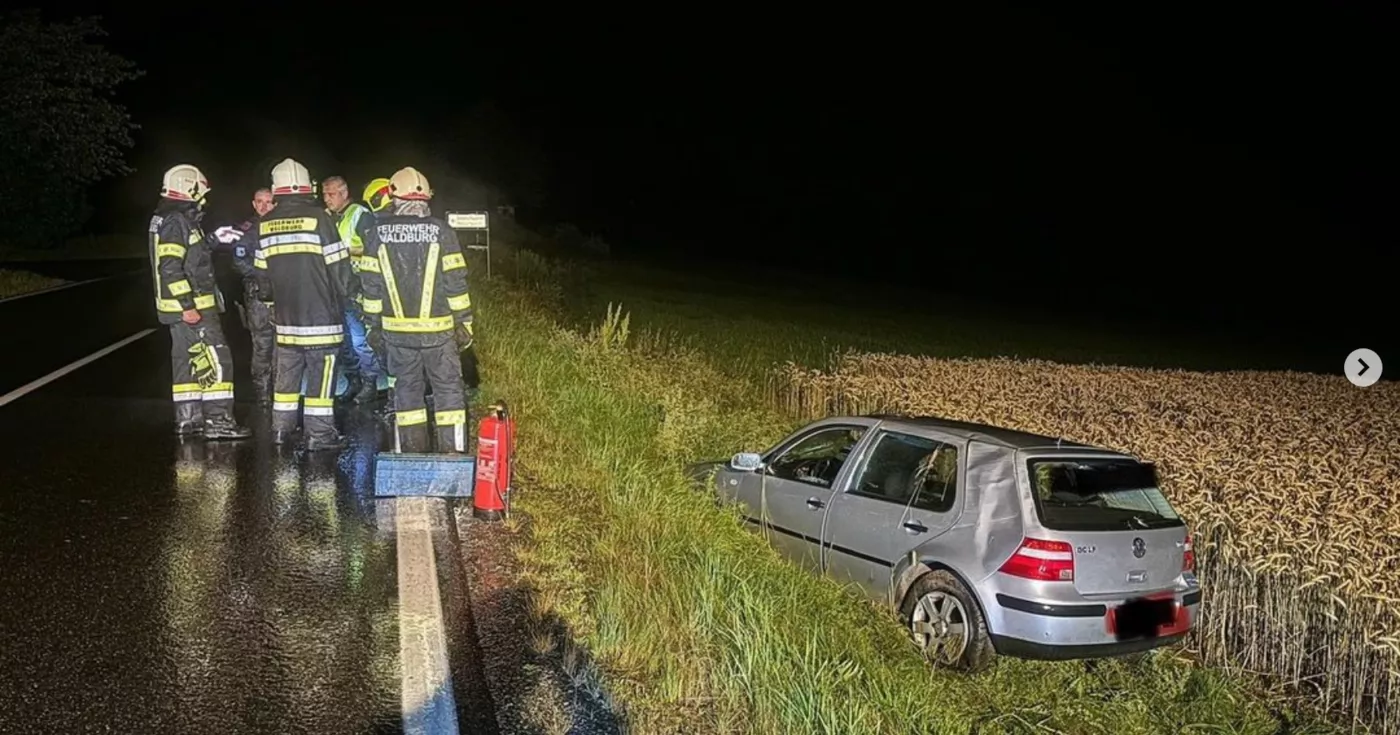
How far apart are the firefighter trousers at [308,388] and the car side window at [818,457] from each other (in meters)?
3.35

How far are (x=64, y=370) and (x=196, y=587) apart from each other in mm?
7735

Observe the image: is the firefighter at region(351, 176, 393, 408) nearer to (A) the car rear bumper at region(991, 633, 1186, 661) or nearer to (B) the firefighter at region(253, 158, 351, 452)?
(B) the firefighter at region(253, 158, 351, 452)

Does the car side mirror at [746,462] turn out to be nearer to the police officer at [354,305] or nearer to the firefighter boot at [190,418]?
the police officer at [354,305]

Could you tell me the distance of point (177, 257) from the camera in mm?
8539

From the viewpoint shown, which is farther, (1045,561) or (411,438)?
(411,438)

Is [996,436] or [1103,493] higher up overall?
[996,436]

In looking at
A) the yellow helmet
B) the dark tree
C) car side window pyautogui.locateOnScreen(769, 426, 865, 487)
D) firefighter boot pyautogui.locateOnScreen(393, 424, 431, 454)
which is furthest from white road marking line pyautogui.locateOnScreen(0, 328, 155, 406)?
the dark tree

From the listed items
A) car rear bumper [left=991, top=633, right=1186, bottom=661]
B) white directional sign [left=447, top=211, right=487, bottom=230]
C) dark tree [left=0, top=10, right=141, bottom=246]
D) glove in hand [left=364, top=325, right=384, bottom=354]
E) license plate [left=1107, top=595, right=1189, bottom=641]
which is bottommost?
car rear bumper [left=991, top=633, right=1186, bottom=661]

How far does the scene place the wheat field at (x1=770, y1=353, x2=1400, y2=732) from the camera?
6.12 metres

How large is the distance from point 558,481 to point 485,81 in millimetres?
99443

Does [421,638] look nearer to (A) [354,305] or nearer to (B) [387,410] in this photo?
(B) [387,410]

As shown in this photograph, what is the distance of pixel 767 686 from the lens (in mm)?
4129

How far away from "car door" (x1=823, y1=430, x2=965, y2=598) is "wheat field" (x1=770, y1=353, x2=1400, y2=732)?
6.08ft

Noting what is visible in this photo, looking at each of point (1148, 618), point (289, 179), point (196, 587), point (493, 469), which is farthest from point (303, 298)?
point (1148, 618)
